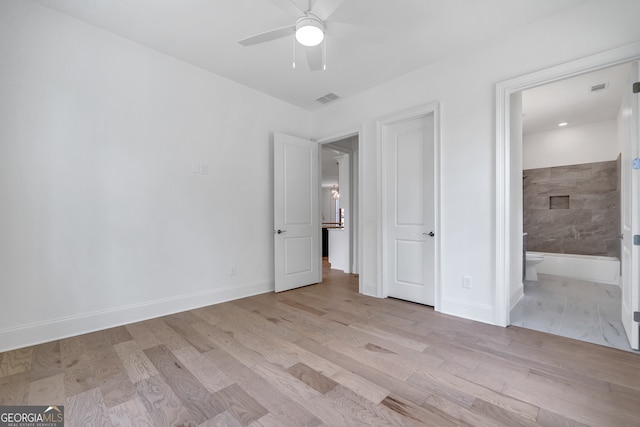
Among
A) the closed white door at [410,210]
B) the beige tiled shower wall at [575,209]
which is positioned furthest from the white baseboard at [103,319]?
the beige tiled shower wall at [575,209]

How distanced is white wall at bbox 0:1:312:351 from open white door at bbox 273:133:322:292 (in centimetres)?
45

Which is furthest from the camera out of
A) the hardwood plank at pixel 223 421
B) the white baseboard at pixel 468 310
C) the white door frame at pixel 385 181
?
the white door frame at pixel 385 181

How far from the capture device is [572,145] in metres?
5.39

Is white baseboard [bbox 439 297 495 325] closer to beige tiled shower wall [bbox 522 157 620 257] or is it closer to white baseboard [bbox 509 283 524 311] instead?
white baseboard [bbox 509 283 524 311]

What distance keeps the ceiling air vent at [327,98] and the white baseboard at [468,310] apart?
10.1 ft

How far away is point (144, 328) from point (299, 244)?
2.21 m

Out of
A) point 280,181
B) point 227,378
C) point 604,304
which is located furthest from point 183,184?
point 604,304

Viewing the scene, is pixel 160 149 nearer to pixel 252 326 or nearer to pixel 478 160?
pixel 252 326

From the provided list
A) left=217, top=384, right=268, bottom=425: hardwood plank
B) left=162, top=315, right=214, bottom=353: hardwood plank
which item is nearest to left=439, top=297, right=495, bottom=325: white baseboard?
left=217, top=384, right=268, bottom=425: hardwood plank

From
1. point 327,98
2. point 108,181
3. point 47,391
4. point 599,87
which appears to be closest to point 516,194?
point 599,87

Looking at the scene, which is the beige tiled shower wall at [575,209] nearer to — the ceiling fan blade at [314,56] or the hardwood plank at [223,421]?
the ceiling fan blade at [314,56]

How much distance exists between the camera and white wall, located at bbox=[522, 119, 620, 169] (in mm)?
5020

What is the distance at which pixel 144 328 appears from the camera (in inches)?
105

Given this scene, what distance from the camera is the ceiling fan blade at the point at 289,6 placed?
1931mm
